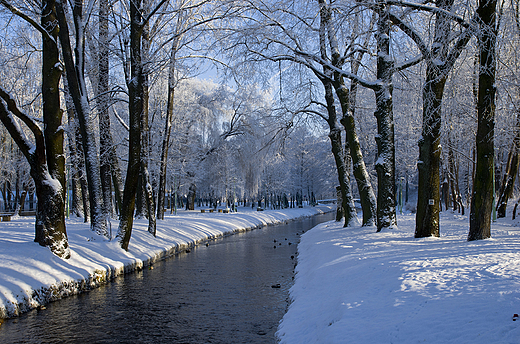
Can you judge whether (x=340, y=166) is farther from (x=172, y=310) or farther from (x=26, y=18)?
(x=26, y=18)

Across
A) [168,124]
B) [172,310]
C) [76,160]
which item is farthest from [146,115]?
[172,310]

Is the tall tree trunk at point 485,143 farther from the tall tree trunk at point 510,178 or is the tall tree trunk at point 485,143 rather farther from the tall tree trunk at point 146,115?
the tall tree trunk at point 510,178

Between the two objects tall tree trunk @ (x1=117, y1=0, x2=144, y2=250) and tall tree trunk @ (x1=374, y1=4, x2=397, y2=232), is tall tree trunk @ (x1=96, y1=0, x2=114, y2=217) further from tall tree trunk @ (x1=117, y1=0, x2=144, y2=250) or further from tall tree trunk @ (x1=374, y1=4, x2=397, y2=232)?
tall tree trunk @ (x1=374, y1=4, x2=397, y2=232)

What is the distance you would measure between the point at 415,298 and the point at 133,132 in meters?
10.6

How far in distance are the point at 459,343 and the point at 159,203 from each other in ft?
68.0

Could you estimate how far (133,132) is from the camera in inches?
508

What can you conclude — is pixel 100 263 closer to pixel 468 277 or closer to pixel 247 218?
pixel 468 277

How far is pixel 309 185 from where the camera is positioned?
207 ft

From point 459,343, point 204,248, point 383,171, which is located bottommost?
point 204,248

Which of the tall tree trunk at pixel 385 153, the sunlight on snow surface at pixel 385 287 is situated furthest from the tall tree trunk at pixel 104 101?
the tall tree trunk at pixel 385 153

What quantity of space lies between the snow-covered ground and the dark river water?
3.35ft

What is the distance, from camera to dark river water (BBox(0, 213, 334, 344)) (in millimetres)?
6680

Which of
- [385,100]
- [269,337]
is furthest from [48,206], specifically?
[385,100]

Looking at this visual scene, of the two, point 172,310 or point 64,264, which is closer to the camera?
point 172,310
